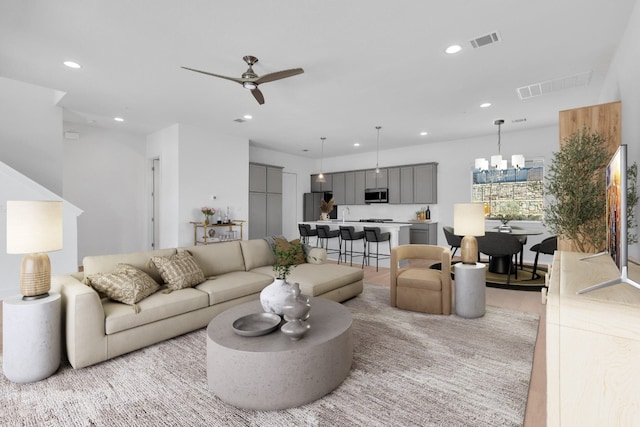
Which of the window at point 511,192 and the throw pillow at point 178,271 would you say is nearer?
the throw pillow at point 178,271

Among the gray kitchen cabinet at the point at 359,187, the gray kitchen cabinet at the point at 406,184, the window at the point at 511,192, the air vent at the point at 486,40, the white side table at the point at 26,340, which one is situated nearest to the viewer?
the white side table at the point at 26,340

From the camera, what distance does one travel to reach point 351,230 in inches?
257

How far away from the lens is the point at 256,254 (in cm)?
430

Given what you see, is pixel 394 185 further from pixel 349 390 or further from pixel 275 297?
pixel 349 390

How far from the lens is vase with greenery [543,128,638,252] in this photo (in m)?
2.86

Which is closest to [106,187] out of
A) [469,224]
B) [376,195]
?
[376,195]

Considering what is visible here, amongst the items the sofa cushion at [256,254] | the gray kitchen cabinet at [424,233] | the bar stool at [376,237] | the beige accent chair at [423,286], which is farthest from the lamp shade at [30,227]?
the gray kitchen cabinet at [424,233]

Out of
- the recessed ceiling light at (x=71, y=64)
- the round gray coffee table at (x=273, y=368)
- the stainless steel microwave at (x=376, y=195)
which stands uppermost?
the recessed ceiling light at (x=71, y=64)

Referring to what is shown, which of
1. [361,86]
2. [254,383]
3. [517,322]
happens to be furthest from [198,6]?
[517,322]

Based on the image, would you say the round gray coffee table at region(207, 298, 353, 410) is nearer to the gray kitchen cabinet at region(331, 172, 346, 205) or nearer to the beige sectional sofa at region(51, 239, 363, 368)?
the beige sectional sofa at region(51, 239, 363, 368)

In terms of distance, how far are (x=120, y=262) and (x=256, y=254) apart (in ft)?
5.31

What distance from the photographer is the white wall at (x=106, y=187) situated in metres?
6.49

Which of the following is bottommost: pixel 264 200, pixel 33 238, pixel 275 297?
pixel 275 297

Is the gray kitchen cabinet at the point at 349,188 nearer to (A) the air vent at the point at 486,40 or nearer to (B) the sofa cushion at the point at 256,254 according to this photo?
(B) the sofa cushion at the point at 256,254
